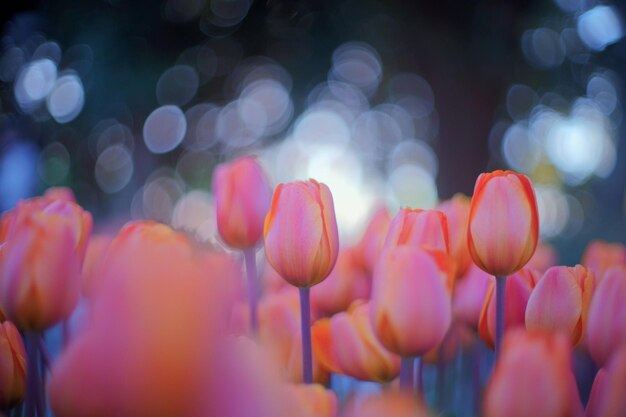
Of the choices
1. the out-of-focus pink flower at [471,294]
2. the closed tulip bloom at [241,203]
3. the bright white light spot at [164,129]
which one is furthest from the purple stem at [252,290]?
the bright white light spot at [164,129]

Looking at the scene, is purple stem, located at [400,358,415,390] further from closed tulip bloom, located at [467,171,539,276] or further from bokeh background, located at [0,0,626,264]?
bokeh background, located at [0,0,626,264]

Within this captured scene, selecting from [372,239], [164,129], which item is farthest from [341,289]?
[164,129]

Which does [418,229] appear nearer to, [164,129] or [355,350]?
[355,350]

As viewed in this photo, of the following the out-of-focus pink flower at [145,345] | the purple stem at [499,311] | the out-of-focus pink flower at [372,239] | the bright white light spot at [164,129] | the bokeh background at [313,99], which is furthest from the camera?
the bright white light spot at [164,129]

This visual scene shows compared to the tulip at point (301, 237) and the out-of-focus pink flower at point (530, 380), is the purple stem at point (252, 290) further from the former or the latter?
the out-of-focus pink flower at point (530, 380)

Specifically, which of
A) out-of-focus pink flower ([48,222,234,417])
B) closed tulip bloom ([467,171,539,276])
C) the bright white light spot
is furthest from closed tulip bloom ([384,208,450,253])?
the bright white light spot

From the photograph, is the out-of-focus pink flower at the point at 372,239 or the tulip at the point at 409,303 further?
the out-of-focus pink flower at the point at 372,239
